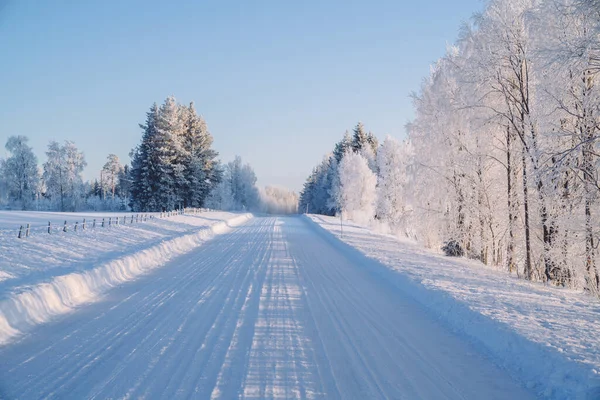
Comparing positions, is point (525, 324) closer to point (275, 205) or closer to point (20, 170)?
point (20, 170)

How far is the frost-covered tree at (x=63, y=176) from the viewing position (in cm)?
5869

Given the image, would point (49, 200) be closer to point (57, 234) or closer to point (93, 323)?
point (57, 234)

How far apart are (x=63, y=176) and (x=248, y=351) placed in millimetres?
66624

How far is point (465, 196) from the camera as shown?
1747cm

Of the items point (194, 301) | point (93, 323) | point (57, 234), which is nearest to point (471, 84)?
point (194, 301)

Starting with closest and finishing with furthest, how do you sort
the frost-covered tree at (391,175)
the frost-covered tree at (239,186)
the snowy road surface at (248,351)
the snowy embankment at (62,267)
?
the snowy road surface at (248,351) → the snowy embankment at (62,267) → the frost-covered tree at (391,175) → the frost-covered tree at (239,186)

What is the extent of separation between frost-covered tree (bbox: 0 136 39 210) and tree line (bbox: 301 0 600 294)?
184 feet

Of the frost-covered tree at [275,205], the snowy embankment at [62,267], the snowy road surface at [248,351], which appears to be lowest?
the snowy road surface at [248,351]

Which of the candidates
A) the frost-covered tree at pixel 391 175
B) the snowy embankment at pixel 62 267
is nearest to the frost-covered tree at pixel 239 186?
the frost-covered tree at pixel 391 175

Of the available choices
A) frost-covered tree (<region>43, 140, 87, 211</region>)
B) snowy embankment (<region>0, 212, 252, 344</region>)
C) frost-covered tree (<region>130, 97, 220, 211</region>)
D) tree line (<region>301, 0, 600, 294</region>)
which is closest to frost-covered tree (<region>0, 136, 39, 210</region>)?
frost-covered tree (<region>43, 140, 87, 211</region>)

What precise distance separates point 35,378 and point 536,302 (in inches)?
349

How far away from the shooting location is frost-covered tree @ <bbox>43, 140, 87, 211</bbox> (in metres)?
58.7

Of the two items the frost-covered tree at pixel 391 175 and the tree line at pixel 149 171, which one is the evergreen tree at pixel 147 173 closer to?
the tree line at pixel 149 171

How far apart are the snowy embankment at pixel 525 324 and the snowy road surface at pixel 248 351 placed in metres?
0.33
